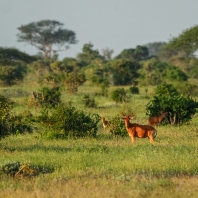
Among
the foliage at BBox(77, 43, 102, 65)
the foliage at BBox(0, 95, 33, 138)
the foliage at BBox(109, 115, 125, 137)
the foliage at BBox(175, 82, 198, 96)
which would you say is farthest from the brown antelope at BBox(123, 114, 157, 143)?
the foliage at BBox(77, 43, 102, 65)

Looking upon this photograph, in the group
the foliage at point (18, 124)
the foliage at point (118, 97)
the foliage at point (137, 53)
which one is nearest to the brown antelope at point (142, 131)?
the foliage at point (18, 124)

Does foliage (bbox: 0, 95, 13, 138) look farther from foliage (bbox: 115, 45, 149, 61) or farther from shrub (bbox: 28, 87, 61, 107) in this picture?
foliage (bbox: 115, 45, 149, 61)

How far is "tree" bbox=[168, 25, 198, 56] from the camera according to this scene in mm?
37778

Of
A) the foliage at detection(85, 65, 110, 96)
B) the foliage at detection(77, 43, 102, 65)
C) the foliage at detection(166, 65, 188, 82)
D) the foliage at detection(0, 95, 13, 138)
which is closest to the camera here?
the foliage at detection(0, 95, 13, 138)

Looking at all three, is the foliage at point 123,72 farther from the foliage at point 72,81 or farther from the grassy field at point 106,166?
the grassy field at point 106,166

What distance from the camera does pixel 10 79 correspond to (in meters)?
35.6

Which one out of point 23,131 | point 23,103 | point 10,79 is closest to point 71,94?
point 23,103

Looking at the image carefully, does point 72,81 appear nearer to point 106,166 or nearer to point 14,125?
point 14,125

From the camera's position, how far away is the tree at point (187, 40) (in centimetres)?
3778

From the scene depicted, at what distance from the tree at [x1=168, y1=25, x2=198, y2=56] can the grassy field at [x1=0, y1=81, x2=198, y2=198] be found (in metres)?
26.4

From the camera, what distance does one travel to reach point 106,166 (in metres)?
7.88

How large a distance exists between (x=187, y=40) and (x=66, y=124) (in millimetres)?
27738

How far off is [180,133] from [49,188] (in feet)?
22.4

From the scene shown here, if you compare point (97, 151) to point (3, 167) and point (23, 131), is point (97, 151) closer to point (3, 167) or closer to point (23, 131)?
point (3, 167)
